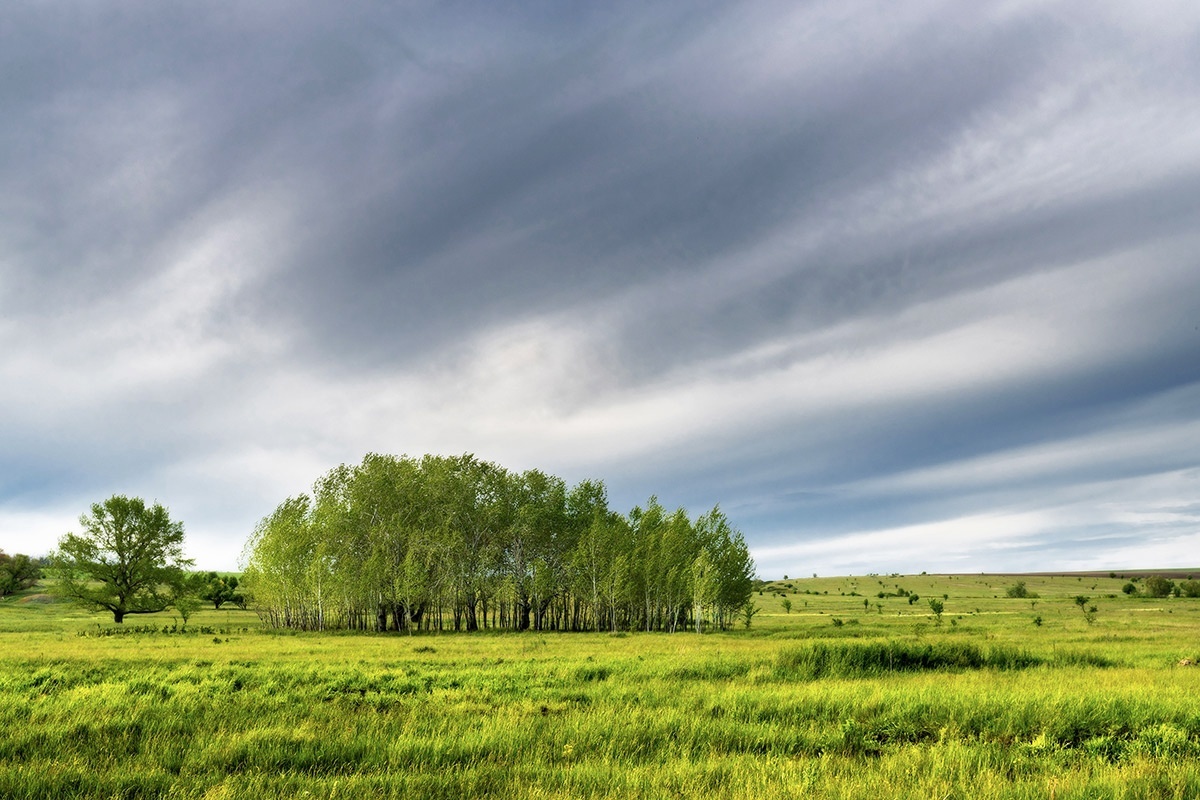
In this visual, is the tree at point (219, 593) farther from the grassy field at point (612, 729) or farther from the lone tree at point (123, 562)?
the grassy field at point (612, 729)

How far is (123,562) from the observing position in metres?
74.6

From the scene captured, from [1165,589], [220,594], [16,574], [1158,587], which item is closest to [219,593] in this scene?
[220,594]

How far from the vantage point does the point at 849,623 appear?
7231 centimetres

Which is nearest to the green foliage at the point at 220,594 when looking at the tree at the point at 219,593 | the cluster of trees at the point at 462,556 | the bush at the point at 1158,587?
the tree at the point at 219,593

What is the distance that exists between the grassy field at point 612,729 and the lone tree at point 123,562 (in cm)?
5586

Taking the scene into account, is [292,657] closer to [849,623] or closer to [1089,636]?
[1089,636]

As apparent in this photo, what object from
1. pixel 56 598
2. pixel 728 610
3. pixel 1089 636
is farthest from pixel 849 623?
pixel 56 598

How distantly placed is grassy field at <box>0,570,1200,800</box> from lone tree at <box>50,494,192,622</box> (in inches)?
2199

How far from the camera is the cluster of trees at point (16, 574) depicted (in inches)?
4530

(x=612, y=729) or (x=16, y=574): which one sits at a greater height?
(x=612, y=729)

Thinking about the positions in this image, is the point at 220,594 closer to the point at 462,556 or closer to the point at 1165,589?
the point at 462,556

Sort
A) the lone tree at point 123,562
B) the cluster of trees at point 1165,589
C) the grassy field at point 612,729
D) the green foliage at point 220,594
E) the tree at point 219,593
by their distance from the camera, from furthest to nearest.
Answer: the green foliage at point 220,594 < the tree at point 219,593 < the cluster of trees at point 1165,589 < the lone tree at point 123,562 < the grassy field at point 612,729

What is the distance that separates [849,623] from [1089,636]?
88.4 feet

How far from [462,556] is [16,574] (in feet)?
334
